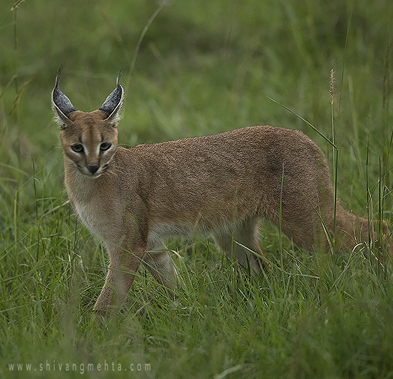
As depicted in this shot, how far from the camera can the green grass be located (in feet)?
9.73

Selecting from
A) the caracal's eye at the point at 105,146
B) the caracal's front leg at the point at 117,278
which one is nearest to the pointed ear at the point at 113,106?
the caracal's eye at the point at 105,146

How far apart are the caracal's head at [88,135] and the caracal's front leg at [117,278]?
0.65 metres

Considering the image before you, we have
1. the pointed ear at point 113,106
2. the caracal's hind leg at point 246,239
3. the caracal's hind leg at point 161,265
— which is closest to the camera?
the pointed ear at point 113,106

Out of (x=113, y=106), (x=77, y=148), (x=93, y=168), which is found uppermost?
(x=113, y=106)

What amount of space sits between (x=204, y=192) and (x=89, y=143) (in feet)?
3.65

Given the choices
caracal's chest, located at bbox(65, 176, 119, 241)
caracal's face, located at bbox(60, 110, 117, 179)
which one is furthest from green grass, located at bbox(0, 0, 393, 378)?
caracal's face, located at bbox(60, 110, 117, 179)

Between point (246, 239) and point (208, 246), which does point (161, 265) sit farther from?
point (246, 239)

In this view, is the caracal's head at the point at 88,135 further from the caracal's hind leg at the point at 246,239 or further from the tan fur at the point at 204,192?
the caracal's hind leg at the point at 246,239

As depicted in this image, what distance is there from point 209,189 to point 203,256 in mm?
701

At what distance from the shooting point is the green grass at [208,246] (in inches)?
117

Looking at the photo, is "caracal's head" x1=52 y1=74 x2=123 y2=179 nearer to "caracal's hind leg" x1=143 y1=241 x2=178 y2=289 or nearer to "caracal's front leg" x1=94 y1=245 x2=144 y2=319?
"caracal's front leg" x1=94 y1=245 x2=144 y2=319

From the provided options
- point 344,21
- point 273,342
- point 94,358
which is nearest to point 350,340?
point 273,342

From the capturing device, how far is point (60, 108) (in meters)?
4.14

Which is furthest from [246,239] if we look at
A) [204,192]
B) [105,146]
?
[105,146]
